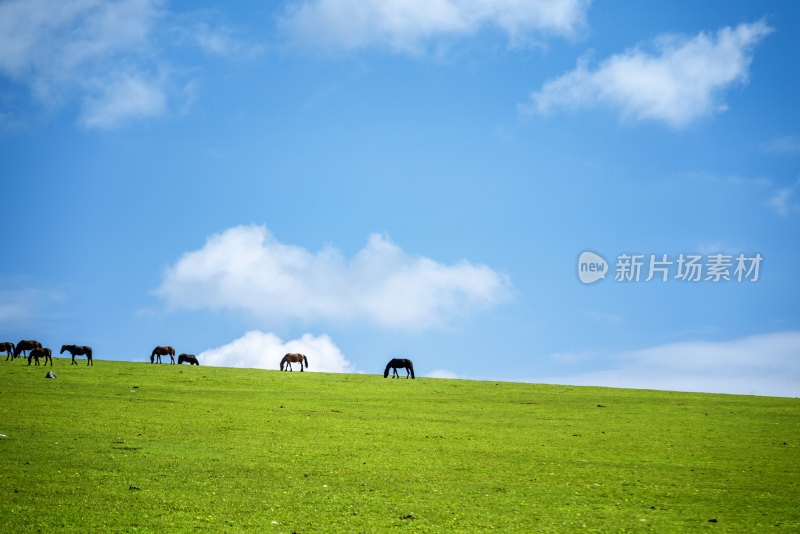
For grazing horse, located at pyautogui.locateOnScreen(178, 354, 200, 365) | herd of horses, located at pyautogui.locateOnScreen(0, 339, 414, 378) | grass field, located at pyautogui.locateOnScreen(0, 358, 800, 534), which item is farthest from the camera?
grazing horse, located at pyautogui.locateOnScreen(178, 354, 200, 365)

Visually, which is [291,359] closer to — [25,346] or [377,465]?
[25,346]

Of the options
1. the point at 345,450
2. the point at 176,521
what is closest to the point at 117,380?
the point at 345,450

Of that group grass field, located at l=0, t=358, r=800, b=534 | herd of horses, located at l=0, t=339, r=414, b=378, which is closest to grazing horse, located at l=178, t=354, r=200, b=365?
herd of horses, located at l=0, t=339, r=414, b=378

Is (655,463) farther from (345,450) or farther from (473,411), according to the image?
(473,411)

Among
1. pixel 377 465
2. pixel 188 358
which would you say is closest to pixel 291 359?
pixel 188 358

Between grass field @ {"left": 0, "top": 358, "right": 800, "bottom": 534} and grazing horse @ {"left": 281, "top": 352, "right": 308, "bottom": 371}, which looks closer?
grass field @ {"left": 0, "top": 358, "right": 800, "bottom": 534}

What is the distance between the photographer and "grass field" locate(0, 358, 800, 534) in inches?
384

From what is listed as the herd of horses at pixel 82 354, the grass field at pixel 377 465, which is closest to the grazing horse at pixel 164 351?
the herd of horses at pixel 82 354

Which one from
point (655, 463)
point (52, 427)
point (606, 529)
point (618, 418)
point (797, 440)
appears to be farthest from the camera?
point (618, 418)

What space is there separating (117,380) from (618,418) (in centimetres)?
2516

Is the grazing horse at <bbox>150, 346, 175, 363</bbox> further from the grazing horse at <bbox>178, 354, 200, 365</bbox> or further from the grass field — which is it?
the grass field

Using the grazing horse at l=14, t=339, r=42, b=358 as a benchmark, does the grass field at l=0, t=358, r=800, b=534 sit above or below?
below

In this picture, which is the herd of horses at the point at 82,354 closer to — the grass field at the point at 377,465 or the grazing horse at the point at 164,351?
the grazing horse at the point at 164,351

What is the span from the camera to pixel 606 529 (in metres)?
9.30
